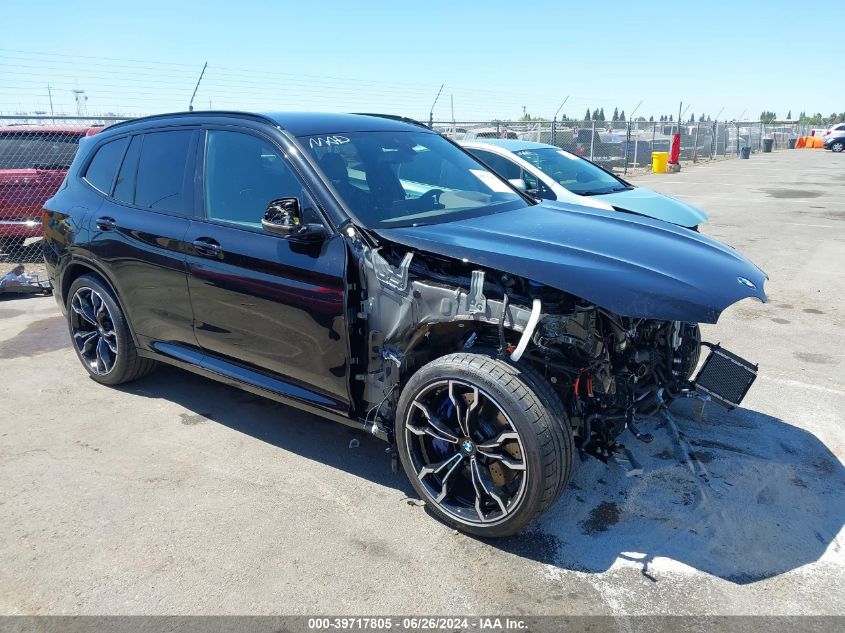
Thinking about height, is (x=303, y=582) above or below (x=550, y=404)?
below

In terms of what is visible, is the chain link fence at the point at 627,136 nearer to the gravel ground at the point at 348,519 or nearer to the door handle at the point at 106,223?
the door handle at the point at 106,223

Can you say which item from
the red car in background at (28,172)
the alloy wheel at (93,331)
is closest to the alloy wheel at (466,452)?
the alloy wheel at (93,331)

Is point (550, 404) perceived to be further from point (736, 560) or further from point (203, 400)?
point (203, 400)

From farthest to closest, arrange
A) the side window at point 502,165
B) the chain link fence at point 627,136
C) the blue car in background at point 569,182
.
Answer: the chain link fence at point 627,136
the side window at point 502,165
the blue car in background at point 569,182

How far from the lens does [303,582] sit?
2906 millimetres

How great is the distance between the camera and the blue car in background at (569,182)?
749 centimetres

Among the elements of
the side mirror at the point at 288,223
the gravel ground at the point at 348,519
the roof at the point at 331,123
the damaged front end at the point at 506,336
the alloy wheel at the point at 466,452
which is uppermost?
the roof at the point at 331,123

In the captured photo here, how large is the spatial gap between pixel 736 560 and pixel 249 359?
2.70 meters

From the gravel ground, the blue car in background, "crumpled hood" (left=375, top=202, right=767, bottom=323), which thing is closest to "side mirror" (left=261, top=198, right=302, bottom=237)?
"crumpled hood" (left=375, top=202, right=767, bottom=323)

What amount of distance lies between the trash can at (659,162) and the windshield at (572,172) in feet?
58.2

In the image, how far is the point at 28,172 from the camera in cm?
882

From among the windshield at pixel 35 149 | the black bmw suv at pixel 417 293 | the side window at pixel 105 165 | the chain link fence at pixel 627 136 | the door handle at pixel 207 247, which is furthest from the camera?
the chain link fence at pixel 627 136

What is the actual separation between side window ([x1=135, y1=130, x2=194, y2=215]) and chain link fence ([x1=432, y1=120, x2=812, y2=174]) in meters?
10.3

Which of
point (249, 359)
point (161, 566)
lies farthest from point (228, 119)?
point (161, 566)
